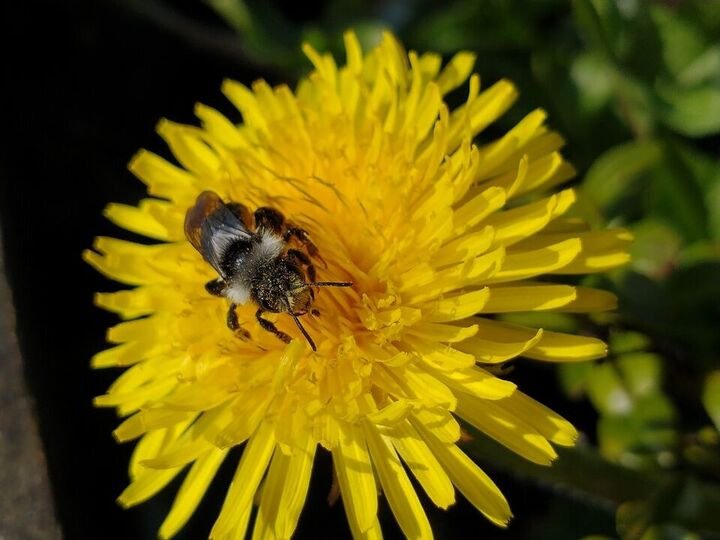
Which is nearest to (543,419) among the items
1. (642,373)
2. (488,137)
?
(642,373)

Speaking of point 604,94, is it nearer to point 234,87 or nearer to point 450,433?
point 234,87

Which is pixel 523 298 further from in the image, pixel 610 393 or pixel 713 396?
pixel 610 393

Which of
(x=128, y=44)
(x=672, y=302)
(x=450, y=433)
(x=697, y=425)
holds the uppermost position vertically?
(x=128, y=44)

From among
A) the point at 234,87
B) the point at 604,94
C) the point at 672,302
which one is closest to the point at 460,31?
the point at 604,94

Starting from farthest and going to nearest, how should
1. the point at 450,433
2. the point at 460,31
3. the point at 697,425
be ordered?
the point at 460,31 < the point at 697,425 < the point at 450,433

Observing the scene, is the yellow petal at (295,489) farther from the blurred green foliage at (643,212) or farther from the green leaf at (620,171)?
the green leaf at (620,171)

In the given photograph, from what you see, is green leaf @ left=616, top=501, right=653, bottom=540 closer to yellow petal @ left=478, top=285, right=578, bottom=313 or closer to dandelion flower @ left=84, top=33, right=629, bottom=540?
dandelion flower @ left=84, top=33, right=629, bottom=540
